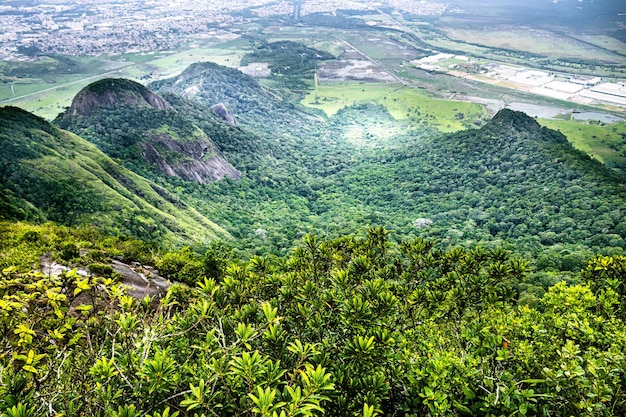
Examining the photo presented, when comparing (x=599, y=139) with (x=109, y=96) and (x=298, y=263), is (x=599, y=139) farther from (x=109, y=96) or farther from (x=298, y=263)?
(x=109, y=96)

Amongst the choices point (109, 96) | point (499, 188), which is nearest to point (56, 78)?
point (109, 96)

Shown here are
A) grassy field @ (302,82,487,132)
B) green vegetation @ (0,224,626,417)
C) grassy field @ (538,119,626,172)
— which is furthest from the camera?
grassy field @ (302,82,487,132)

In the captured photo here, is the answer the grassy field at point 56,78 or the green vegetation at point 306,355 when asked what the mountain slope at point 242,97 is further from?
the green vegetation at point 306,355

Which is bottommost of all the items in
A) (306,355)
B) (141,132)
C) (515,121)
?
(141,132)

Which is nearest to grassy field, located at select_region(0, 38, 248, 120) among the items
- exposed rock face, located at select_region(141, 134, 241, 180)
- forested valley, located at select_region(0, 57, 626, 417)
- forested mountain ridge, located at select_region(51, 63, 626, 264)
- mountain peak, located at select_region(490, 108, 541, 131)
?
forested valley, located at select_region(0, 57, 626, 417)

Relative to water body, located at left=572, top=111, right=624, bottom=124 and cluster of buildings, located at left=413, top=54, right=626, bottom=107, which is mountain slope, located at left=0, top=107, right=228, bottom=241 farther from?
cluster of buildings, located at left=413, top=54, right=626, bottom=107
